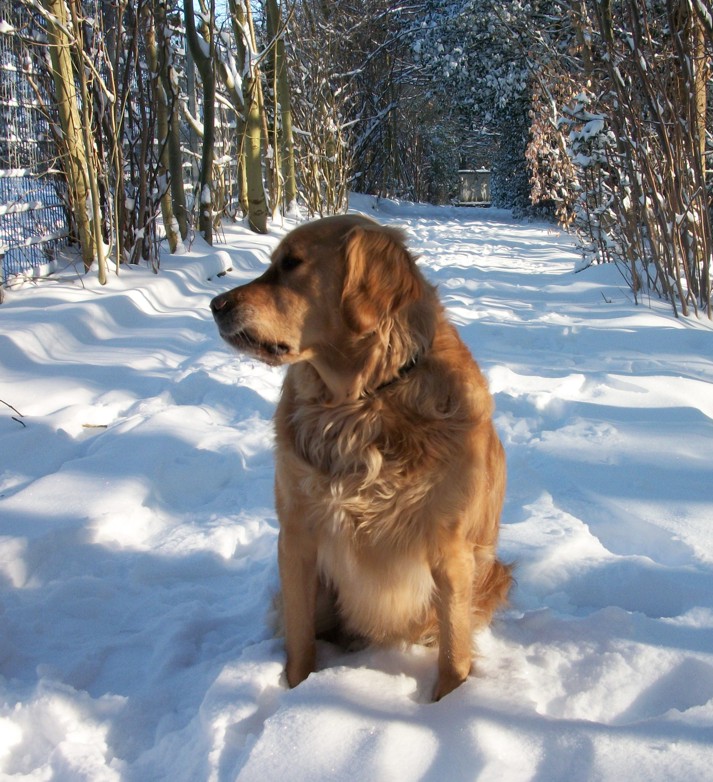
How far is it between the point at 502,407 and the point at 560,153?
24.6ft

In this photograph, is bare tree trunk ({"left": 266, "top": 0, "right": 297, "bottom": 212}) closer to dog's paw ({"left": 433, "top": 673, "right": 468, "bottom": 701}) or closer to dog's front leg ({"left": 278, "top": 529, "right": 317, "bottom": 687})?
dog's front leg ({"left": 278, "top": 529, "right": 317, "bottom": 687})

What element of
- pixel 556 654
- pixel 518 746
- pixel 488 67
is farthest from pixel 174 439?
pixel 488 67

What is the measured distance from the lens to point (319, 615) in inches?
86.4

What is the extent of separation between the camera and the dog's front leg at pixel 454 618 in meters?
1.86

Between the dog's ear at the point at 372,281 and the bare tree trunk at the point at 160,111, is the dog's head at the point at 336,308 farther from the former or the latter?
the bare tree trunk at the point at 160,111

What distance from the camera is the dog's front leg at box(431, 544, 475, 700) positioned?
6.10ft

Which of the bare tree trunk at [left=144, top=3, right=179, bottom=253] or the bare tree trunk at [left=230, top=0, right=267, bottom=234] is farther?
the bare tree trunk at [left=230, top=0, right=267, bottom=234]

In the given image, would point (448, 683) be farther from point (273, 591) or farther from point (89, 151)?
point (89, 151)

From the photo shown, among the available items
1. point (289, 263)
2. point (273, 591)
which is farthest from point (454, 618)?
point (289, 263)

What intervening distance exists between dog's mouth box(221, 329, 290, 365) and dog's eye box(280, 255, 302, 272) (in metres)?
0.22

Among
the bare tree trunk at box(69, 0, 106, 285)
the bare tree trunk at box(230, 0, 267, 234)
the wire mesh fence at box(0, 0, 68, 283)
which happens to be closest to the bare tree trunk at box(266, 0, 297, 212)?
the bare tree trunk at box(230, 0, 267, 234)

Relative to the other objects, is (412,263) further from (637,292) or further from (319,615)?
(637,292)

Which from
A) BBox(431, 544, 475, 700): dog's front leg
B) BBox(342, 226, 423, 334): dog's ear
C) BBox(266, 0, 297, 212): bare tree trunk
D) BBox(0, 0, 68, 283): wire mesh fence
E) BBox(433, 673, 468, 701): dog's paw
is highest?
BBox(266, 0, 297, 212): bare tree trunk

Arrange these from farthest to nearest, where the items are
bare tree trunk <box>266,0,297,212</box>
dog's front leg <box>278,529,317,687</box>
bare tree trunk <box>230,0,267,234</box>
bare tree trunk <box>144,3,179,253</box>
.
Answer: bare tree trunk <box>266,0,297,212</box>
bare tree trunk <box>230,0,267,234</box>
bare tree trunk <box>144,3,179,253</box>
dog's front leg <box>278,529,317,687</box>
